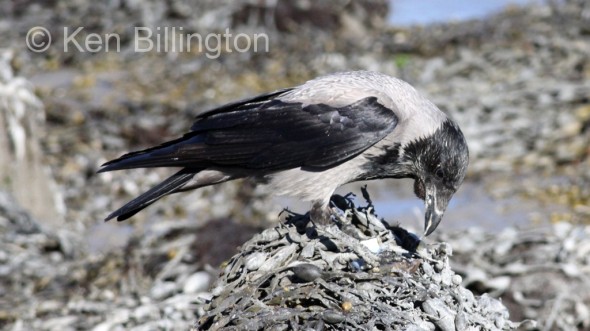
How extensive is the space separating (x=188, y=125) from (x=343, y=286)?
7108 millimetres

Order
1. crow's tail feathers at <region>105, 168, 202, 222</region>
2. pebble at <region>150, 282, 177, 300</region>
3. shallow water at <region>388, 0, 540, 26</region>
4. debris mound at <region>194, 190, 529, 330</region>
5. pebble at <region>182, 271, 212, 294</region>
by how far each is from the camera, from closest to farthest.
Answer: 1. debris mound at <region>194, 190, 529, 330</region>
2. crow's tail feathers at <region>105, 168, 202, 222</region>
3. pebble at <region>182, 271, 212, 294</region>
4. pebble at <region>150, 282, 177, 300</region>
5. shallow water at <region>388, 0, 540, 26</region>

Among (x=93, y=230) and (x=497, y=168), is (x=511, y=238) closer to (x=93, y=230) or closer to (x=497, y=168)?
(x=497, y=168)

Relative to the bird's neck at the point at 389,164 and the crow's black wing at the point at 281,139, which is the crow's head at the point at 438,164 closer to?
the bird's neck at the point at 389,164

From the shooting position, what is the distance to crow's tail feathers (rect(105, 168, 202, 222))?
4656 millimetres

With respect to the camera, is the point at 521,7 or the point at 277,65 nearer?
the point at 277,65

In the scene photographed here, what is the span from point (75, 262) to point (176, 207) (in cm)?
171

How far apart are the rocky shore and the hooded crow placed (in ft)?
2.05

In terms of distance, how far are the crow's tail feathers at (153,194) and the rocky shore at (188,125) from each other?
562 millimetres

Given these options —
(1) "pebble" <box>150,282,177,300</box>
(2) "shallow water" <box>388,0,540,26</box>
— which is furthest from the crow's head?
(2) "shallow water" <box>388,0,540,26</box>

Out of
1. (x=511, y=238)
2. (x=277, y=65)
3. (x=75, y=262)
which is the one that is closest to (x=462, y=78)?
(x=277, y=65)

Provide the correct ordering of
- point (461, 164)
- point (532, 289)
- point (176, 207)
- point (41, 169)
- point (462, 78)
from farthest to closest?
point (462, 78)
point (176, 207)
point (41, 169)
point (532, 289)
point (461, 164)

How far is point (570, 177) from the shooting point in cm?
949

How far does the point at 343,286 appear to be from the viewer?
A: 12.9ft

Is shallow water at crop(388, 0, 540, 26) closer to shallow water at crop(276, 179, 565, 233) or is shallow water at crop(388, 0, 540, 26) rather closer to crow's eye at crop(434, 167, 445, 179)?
shallow water at crop(276, 179, 565, 233)
